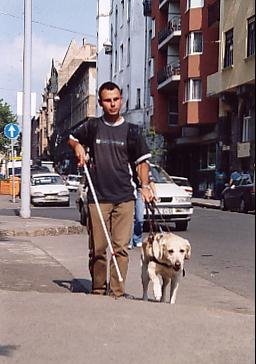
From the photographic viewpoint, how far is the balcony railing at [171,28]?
46.7 metres

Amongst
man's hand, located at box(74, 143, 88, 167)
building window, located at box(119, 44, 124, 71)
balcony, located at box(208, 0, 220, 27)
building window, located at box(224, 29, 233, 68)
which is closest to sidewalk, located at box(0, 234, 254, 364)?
man's hand, located at box(74, 143, 88, 167)

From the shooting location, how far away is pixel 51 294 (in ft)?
24.9

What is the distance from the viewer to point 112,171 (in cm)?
708

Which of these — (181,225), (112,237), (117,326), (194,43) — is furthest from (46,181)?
(117,326)

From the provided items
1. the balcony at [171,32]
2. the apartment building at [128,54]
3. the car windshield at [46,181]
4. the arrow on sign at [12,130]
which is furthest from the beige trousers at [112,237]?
the apartment building at [128,54]

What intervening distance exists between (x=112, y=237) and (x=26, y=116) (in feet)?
41.2

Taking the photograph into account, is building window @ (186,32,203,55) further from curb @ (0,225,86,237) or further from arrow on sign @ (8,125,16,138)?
curb @ (0,225,86,237)

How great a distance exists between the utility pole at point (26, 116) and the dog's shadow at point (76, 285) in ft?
33.0

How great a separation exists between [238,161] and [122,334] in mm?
31145

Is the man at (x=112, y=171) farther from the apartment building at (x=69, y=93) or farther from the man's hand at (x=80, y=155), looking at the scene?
the apartment building at (x=69, y=93)

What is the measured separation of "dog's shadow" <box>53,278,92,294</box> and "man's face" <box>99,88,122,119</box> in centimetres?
207

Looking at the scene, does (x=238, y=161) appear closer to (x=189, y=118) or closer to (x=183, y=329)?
(x=189, y=118)

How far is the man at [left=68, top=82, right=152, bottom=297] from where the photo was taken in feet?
23.2

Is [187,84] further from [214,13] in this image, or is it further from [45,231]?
[45,231]
